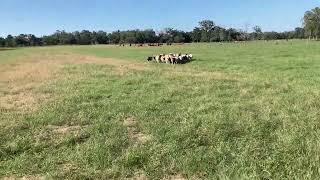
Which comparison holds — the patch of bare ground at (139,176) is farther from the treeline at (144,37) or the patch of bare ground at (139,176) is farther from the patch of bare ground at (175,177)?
the treeline at (144,37)

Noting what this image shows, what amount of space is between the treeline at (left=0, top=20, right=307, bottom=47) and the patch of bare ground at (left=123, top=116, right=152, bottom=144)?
508 ft

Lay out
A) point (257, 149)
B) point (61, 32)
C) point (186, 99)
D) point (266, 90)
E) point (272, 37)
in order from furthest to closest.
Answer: point (61, 32) < point (272, 37) < point (266, 90) < point (186, 99) < point (257, 149)

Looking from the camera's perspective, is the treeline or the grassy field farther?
the treeline

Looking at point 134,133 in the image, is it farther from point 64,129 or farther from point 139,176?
point 139,176

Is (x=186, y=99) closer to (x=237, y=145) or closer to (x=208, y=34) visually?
(x=237, y=145)

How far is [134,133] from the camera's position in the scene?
9.55 m

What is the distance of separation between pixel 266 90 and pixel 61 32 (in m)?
191

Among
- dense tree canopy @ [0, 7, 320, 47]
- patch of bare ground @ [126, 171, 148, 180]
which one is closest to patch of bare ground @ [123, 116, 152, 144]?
patch of bare ground @ [126, 171, 148, 180]

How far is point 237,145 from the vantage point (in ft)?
26.7

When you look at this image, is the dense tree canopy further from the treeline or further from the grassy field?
the grassy field

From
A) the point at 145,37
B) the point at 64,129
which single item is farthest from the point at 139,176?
the point at 145,37

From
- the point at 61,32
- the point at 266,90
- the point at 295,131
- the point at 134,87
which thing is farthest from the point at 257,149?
the point at 61,32

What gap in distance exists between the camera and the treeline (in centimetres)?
16825

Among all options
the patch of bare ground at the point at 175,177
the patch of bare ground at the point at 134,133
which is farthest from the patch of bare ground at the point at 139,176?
the patch of bare ground at the point at 134,133
